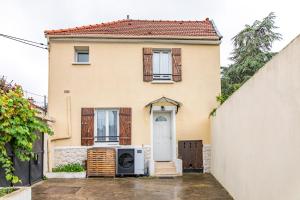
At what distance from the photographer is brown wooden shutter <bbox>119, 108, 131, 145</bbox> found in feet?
47.1

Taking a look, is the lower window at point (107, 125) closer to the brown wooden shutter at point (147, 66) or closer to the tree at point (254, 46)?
the brown wooden shutter at point (147, 66)

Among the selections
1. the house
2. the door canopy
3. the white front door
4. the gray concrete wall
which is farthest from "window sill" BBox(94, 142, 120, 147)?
the gray concrete wall

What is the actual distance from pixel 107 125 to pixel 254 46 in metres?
14.7

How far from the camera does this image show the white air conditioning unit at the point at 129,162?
533 inches

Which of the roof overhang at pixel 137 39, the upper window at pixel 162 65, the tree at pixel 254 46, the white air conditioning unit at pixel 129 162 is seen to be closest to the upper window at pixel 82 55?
the roof overhang at pixel 137 39

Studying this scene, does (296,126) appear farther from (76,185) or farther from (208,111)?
(208,111)

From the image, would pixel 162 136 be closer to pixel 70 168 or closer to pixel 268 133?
pixel 70 168

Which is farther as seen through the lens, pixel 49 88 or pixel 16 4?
pixel 49 88

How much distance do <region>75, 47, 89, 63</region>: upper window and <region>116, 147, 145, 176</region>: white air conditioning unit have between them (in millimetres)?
4095

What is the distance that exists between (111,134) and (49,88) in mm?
A: 3057

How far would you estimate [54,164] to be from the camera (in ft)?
45.9

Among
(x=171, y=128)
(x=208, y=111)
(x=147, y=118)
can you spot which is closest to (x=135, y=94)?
(x=147, y=118)

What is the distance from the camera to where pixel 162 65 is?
15172 mm

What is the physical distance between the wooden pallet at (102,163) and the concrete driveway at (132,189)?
48 cm
